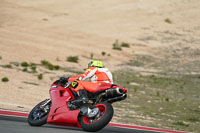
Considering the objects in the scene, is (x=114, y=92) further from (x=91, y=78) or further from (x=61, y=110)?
(x=61, y=110)

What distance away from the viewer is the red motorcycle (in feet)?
28.1

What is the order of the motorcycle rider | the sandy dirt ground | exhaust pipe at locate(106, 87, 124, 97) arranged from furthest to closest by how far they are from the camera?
the sandy dirt ground
the motorcycle rider
exhaust pipe at locate(106, 87, 124, 97)

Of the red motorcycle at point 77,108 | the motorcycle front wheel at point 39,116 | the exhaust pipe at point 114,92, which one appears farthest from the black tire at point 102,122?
the motorcycle front wheel at point 39,116

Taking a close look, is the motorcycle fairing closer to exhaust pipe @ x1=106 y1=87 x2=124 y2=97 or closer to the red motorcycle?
the red motorcycle

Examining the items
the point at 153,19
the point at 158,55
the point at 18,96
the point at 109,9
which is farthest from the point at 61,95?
the point at 109,9

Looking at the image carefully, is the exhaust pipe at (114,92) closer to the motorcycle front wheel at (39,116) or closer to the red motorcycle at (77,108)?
the red motorcycle at (77,108)

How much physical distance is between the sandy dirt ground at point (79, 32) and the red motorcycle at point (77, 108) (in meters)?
4.49

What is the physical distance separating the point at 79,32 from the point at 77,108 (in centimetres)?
3602

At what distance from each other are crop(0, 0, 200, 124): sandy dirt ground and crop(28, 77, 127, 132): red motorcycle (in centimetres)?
449

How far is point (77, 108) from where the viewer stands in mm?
9102

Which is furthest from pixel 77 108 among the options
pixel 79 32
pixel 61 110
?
pixel 79 32

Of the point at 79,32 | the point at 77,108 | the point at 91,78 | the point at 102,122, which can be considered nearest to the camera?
the point at 102,122

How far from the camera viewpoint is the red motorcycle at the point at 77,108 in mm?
8578

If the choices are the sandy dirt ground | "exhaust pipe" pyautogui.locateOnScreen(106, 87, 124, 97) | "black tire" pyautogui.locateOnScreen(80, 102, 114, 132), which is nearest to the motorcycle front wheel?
"black tire" pyautogui.locateOnScreen(80, 102, 114, 132)
